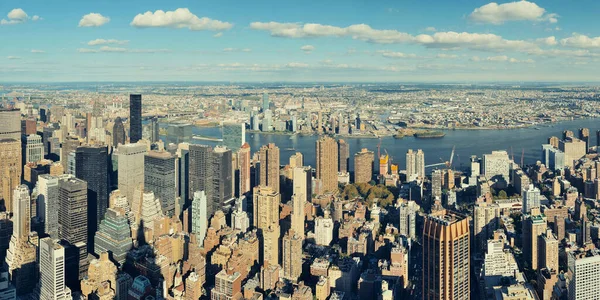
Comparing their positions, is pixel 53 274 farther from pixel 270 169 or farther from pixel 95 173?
pixel 270 169

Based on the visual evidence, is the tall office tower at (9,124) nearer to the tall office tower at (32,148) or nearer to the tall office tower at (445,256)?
the tall office tower at (32,148)

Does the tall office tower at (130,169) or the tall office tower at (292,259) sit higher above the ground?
the tall office tower at (130,169)

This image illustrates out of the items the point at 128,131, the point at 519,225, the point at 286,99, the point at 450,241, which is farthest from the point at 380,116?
the point at 450,241

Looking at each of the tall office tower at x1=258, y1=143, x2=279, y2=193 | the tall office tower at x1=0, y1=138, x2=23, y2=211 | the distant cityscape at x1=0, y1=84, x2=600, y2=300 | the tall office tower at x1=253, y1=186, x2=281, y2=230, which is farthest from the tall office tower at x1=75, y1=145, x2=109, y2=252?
the tall office tower at x1=258, y1=143, x2=279, y2=193

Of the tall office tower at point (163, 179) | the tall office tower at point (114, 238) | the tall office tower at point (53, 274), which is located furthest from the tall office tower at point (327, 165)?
the tall office tower at point (53, 274)

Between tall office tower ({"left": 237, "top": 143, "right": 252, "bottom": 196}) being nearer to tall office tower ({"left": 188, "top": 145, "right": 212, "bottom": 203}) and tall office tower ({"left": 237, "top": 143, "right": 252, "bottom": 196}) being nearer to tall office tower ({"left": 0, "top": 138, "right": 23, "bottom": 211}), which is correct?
tall office tower ({"left": 188, "top": 145, "right": 212, "bottom": 203})

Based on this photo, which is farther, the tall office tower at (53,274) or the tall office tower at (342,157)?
the tall office tower at (342,157)

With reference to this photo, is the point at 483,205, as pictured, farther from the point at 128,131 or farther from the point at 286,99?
the point at 286,99
